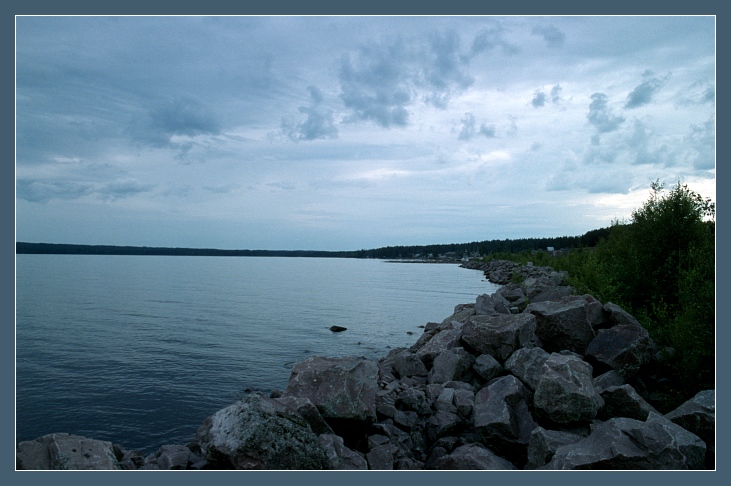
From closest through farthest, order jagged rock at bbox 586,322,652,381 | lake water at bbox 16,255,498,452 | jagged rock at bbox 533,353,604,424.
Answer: jagged rock at bbox 533,353,604,424 → jagged rock at bbox 586,322,652,381 → lake water at bbox 16,255,498,452

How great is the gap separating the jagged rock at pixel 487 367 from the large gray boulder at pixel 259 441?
6.01 m

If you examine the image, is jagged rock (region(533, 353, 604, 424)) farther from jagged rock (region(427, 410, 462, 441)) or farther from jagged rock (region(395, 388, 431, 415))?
jagged rock (region(395, 388, 431, 415))

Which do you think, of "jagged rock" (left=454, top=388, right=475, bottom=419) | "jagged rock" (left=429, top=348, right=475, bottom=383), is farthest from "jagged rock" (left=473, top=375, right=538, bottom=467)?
"jagged rock" (left=429, top=348, right=475, bottom=383)

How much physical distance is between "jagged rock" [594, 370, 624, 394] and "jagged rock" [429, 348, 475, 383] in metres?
3.15

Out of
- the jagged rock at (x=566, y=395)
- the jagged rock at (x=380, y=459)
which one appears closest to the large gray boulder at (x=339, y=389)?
the jagged rock at (x=380, y=459)

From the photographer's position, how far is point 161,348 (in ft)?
67.5

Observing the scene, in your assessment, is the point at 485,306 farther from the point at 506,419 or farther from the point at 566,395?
the point at 506,419

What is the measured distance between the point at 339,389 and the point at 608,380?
258 inches

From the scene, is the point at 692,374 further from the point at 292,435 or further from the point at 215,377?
the point at 215,377

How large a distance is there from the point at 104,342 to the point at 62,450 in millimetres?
15540

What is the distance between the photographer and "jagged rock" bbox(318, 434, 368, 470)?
24.9 ft

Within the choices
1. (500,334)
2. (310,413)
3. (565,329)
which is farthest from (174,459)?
(565,329)

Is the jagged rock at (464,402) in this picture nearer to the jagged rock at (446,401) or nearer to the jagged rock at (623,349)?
the jagged rock at (446,401)

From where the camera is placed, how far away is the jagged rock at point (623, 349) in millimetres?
11828
